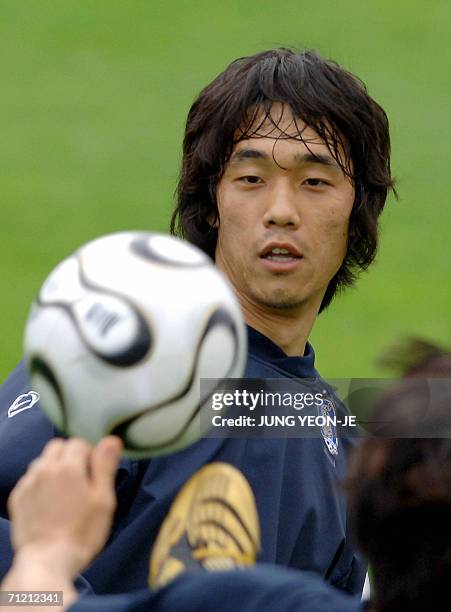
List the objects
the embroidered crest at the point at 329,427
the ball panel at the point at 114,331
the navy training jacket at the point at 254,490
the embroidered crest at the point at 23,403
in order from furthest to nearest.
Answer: the embroidered crest at the point at 329,427, the embroidered crest at the point at 23,403, the navy training jacket at the point at 254,490, the ball panel at the point at 114,331

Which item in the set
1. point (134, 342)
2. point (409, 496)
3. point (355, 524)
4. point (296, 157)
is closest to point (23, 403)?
point (296, 157)

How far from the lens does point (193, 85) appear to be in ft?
39.8

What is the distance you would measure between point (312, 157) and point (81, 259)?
1.51 m

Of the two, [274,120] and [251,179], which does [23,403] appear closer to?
[251,179]

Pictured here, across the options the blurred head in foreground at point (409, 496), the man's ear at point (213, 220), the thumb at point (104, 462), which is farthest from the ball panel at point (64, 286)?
the man's ear at point (213, 220)

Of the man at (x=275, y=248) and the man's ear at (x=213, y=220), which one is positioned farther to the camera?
the man's ear at (x=213, y=220)

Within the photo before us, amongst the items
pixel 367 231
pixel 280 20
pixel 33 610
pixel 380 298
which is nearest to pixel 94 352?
pixel 33 610

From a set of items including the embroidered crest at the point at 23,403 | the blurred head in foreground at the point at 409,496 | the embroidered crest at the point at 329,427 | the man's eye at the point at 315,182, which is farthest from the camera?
the man's eye at the point at 315,182

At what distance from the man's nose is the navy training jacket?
33 cm

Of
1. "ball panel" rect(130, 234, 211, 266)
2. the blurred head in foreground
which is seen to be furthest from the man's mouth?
the blurred head in foreground

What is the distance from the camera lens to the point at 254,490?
166 inches

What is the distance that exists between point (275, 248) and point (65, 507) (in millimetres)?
1942

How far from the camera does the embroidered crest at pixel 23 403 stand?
167 inches

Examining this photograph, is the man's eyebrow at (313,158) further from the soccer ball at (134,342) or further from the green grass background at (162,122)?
the green grass background at (162,122)
